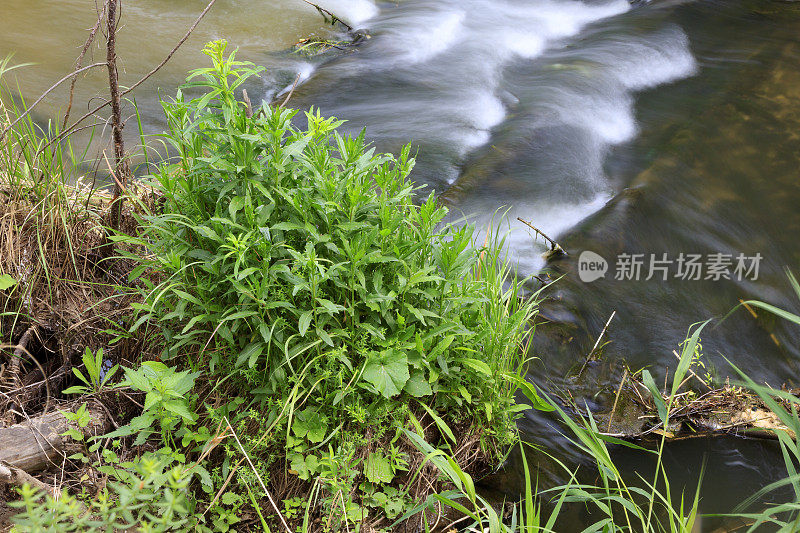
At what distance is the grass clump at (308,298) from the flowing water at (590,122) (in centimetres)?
86

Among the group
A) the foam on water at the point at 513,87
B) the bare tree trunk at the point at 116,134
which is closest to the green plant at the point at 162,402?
the bare tree trunk at the point at 116,134

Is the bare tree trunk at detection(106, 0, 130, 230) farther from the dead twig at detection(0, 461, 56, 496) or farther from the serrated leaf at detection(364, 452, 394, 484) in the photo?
the serrated leaf at detection(364, 452, 394, 484)

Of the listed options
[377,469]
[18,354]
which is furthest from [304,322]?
[18,354]

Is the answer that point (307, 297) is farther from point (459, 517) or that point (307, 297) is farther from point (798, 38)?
point (798, 38)

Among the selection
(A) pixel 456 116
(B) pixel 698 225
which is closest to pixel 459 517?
(B) pixel 698 225

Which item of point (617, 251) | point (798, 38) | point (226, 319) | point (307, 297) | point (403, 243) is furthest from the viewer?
point (798, 38)

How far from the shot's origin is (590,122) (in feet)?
19.3

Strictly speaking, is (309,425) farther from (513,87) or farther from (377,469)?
(513,87)

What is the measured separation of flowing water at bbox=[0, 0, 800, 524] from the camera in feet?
12.6

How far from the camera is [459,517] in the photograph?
2.63 metres

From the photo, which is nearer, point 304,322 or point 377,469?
point 304,322

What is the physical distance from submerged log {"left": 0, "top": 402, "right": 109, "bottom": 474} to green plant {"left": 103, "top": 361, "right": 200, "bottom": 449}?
26 centimetres

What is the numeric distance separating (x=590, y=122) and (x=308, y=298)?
176 inches

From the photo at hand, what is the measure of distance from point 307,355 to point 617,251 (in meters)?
2.83
